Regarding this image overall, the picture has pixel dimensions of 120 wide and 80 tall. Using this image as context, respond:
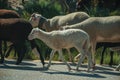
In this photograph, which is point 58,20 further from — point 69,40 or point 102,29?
point 69,40

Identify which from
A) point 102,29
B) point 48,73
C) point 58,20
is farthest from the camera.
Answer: point 58,20

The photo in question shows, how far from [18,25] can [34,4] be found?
886cm

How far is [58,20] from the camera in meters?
21.8

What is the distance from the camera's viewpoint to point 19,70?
53.9 feet

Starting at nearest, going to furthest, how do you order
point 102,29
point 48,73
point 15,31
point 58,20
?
point 48,73 → point 15,31 → point 102,29 → point 58,20

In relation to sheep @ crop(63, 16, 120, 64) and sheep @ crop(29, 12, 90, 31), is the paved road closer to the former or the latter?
sheep @ crop(63, 16, 120, 64)

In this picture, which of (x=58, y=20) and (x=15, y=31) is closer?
(x=15, y=31)

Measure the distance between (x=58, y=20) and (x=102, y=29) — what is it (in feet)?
9.69

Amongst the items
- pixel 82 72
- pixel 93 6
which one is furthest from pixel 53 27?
pixel 93 6

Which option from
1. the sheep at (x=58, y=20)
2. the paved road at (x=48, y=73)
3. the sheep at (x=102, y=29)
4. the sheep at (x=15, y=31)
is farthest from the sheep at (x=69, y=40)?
the sheep at (x=58, y=20)

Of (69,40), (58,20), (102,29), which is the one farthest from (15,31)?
(58,20)

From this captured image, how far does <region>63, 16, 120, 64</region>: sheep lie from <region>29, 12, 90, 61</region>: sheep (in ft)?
4.85

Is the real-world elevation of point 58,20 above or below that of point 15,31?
below

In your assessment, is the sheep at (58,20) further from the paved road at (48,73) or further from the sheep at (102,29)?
the paved road at (48,73)
